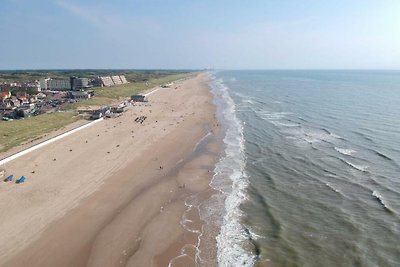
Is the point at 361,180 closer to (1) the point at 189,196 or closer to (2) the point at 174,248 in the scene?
(1) the point at 189,196

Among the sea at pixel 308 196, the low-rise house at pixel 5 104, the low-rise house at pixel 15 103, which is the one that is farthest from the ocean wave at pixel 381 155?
the low-rise house at pixel 15 103

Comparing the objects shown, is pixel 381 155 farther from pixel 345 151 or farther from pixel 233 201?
pixel 233 201

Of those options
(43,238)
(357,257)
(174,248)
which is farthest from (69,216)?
(357,257)

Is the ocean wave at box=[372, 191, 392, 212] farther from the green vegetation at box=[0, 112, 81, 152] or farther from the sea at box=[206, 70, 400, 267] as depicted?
the green vegetation at box=[0, 112, 81, 152]

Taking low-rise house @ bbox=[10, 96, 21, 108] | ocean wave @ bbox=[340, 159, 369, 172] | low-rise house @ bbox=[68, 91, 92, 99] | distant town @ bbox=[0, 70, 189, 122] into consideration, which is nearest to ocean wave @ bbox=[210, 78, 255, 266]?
ocean wave @ bbox=[340, 159, 369, 172]

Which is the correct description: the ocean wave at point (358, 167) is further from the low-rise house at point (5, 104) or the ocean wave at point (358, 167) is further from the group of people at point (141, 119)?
A: the low-rise house at point (5, 104)

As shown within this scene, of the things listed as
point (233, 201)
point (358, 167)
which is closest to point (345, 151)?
point (358, 167)

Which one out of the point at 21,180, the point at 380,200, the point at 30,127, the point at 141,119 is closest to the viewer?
the point at 380,200
